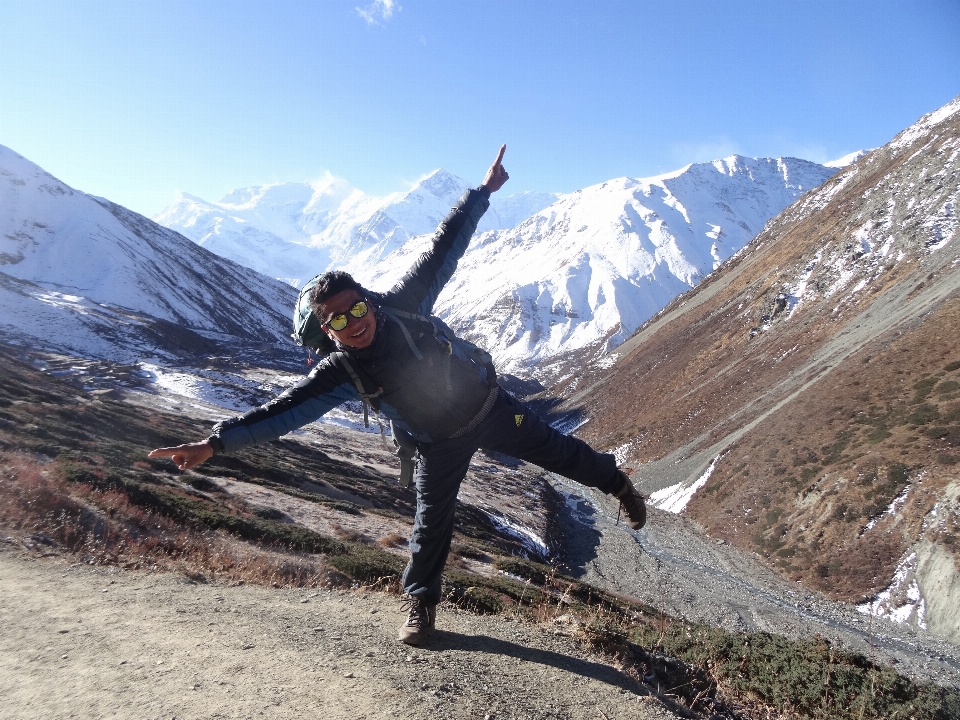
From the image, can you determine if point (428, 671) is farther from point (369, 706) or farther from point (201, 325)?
point (201, 325)

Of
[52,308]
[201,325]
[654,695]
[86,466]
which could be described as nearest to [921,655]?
[654,695]

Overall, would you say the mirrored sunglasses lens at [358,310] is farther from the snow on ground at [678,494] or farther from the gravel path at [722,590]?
the snow on ground at [678,494]

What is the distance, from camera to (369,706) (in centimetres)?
343

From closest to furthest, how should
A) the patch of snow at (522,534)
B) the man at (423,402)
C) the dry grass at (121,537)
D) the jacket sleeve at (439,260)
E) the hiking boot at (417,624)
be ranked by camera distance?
1. the man at (423,402)
2. the hiking boot at (417,624)
3. the jacket sleeve at (439,260)
4. the dry grass at (121,537)
5. the patch of snow at (522,534)

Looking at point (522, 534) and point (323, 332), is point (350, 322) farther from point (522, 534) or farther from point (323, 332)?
point (522, 534)

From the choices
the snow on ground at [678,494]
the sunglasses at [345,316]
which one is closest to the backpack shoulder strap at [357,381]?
the sunglasses at [345,316]

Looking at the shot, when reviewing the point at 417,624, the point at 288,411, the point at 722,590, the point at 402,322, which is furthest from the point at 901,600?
the point at 288,411

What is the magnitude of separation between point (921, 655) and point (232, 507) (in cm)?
2335

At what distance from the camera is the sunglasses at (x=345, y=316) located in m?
3.92

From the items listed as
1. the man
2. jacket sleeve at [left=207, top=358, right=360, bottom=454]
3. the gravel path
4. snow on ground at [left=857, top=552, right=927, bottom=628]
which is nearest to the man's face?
the man

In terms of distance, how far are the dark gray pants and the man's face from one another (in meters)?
1.10

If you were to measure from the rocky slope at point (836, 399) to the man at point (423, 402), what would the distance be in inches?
995

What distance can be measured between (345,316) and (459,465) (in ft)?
5.28

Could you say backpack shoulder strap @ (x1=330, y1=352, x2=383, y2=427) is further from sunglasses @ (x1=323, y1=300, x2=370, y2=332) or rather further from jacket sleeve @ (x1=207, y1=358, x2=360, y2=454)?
sunglasses @ (x1=323, y1=300, x2=370, y2=332)
